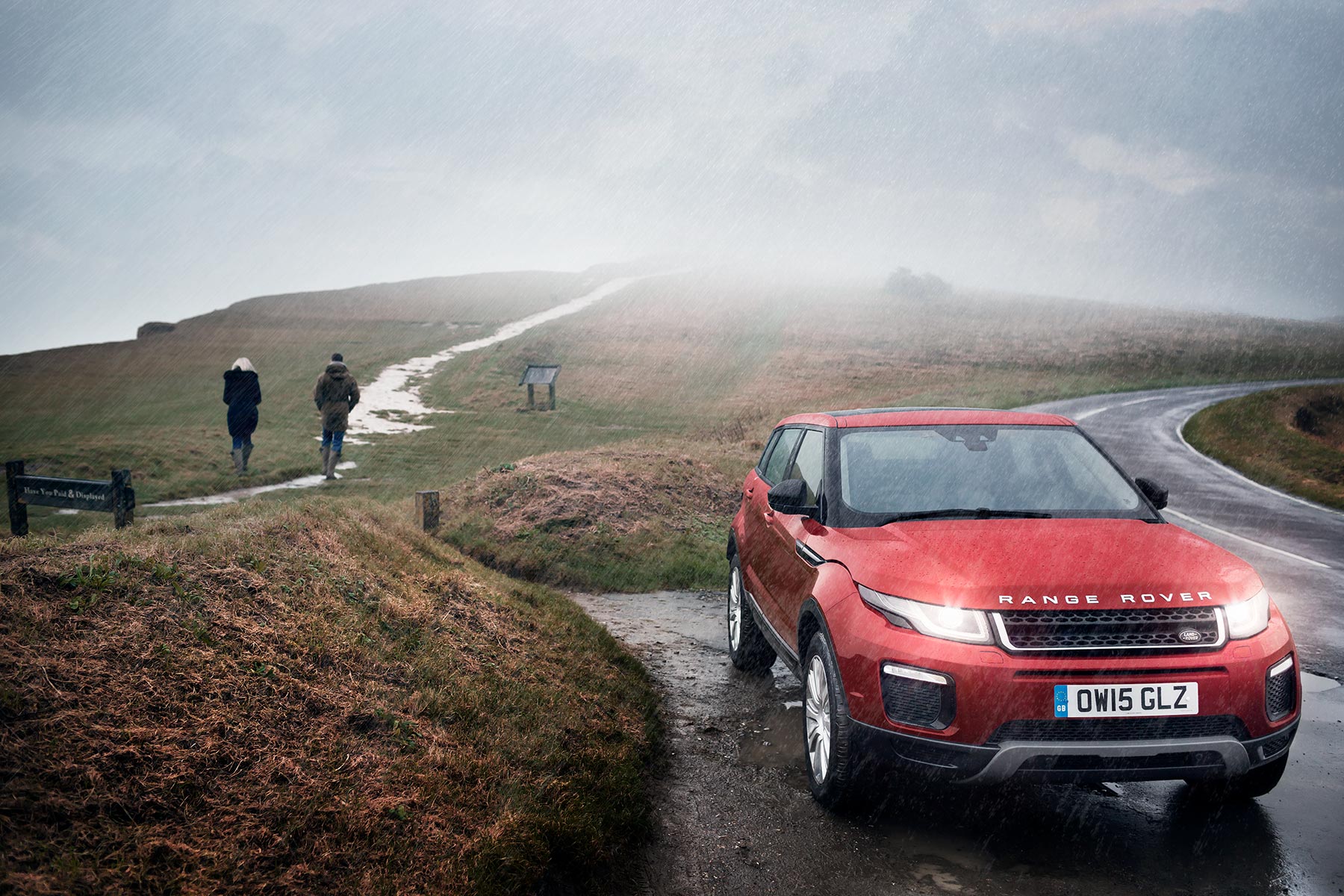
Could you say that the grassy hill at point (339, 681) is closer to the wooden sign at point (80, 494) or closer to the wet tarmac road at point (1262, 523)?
the wooden sign at point (80, 494)

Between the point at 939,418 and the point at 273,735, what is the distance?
3.92 meters

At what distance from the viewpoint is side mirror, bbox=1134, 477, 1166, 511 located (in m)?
5.01

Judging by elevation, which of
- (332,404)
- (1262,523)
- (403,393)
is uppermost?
(403,393)

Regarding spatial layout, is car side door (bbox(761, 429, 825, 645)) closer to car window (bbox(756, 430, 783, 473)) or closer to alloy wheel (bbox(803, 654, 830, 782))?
alloy wheel (bbox(803, 654, 830, 782))

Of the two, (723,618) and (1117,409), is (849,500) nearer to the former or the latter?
(723,618)

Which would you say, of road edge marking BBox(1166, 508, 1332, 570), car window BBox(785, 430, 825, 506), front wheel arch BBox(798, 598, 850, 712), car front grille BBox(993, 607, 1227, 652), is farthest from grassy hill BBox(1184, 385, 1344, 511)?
front wheel arch BBox(798, 598, 850, 712)

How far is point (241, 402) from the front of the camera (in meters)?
16.9

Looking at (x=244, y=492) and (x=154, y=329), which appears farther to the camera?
(x=154, y=329)

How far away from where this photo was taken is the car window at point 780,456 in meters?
6.21

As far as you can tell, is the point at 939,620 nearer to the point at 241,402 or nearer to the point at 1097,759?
the point at 1097,759

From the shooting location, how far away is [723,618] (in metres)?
8.23

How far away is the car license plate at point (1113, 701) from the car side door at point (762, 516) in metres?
2.19

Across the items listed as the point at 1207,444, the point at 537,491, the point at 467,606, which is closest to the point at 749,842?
the point at 467,606

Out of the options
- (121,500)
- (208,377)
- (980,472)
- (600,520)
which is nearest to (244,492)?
(600,520)
